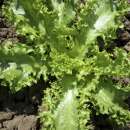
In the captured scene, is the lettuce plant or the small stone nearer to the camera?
the lettuce plant

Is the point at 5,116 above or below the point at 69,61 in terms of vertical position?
below

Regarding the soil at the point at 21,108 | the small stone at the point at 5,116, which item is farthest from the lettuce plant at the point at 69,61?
the small stone at the point at 5,116

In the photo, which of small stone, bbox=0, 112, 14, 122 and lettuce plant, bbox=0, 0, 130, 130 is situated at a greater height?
lettuce plant, bbox=0, 0, 130, 130

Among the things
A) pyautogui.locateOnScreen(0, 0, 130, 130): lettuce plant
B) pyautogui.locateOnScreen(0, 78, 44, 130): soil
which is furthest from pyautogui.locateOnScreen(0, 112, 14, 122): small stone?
pyautogui.locateOnScreen(0, 0, 130, 130): lettuce plant

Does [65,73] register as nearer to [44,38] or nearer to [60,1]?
[44,38]

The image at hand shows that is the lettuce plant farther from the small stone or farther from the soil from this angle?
the small stone

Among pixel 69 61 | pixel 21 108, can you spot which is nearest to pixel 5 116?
pixel 21 108

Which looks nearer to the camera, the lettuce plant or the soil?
the lettuce plant

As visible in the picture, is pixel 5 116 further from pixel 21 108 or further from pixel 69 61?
pixel 69 61
